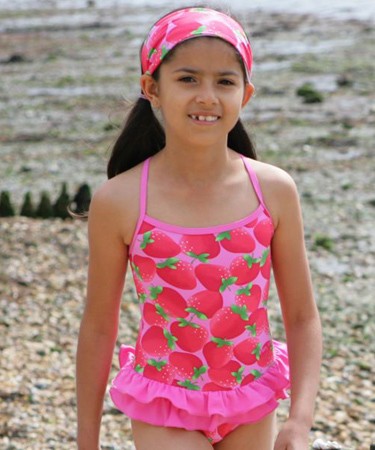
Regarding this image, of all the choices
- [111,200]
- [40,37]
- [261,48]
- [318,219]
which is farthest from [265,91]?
[111,200]

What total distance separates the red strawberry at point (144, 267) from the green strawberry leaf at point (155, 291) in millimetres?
30

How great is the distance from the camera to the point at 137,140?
3383 millimetres

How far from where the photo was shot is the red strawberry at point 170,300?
3.09 meters

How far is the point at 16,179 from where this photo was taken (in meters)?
13.0

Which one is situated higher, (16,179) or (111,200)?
(111,200)

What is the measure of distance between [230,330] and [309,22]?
30343mm

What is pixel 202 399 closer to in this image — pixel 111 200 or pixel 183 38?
pixel 111 200

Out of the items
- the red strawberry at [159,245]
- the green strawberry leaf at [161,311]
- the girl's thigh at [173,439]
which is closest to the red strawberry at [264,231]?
the red strawberry at [159,245]

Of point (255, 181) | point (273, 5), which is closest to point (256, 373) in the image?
point (255, 181)

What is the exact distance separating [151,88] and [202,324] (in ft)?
2.39

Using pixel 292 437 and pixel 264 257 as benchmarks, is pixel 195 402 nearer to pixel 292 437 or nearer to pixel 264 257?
pixel 292 437

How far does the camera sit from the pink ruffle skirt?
10.0 feet

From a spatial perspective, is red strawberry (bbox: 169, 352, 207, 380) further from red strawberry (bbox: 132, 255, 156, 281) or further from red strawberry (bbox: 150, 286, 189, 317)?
red strawberry (bbox: 132, 255, 156, 281)

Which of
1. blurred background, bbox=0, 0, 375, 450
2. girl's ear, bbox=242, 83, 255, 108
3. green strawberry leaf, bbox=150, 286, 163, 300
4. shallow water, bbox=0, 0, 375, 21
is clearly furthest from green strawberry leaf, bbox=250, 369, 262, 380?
shallow water, bbox=0, 0, 375, 21
